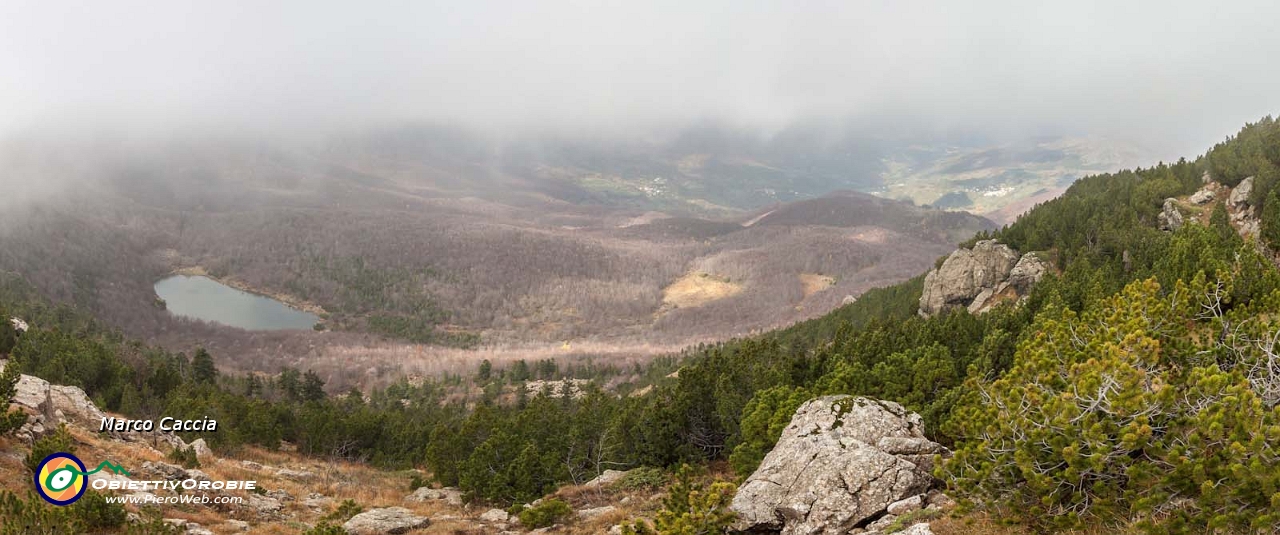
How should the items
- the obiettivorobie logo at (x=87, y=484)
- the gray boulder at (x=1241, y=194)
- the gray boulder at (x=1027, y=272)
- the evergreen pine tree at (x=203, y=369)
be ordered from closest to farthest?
the obiettivorobie logo at (x=87, y=484)
the gray boulder at (x=1241, y=194)
the gray boulder at (x=1027, y=272)
the evergreen pine tree at (x=203, y=369)

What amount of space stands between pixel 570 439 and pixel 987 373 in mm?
26572

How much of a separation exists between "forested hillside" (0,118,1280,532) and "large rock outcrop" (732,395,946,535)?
6.00 feet

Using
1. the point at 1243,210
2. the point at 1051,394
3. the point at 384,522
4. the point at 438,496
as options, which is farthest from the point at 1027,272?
the point at 384,522

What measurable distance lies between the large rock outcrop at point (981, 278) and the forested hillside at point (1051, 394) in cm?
244

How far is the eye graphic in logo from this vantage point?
19.5 metres

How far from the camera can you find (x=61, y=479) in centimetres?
2006

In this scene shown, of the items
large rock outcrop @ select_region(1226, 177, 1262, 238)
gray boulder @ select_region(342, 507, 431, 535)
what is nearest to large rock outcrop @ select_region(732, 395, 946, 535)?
gray boulder @ select_region(342, 507, 431, 535)

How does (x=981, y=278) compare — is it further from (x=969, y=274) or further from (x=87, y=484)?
(x=87, y=484)

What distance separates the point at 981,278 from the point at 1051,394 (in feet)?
146

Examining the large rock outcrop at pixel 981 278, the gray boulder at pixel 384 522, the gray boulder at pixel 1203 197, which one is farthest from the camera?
the large rock outcrop at pixel 981 278

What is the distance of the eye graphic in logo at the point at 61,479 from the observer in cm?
1952

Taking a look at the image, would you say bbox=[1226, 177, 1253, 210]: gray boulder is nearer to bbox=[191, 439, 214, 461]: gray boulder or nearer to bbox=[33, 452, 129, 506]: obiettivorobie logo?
bbox=[33, 452, 129, 506]: obiettivorobie logo

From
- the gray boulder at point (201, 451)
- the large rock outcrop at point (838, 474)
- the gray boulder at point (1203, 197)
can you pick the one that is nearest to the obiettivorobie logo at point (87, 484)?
the gray boulder at point (201, 451)

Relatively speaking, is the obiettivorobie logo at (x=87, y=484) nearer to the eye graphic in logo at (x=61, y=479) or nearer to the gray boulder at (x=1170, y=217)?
the eye graphic in logo at (x=61, y=479)
